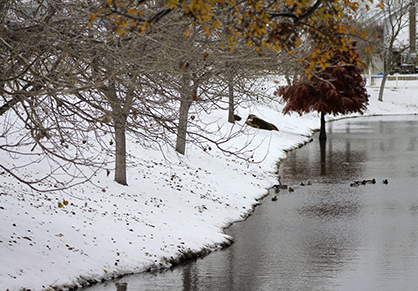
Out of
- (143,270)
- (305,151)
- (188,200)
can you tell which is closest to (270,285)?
(143,270)

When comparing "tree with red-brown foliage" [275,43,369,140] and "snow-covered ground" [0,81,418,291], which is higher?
"tree with red-brown foliage" [275,43,369,140]

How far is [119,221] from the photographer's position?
1198 cm

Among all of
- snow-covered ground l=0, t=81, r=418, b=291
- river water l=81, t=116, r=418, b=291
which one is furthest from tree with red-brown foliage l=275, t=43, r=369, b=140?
snow-covered ground l=0, t=81, r=418, b=291

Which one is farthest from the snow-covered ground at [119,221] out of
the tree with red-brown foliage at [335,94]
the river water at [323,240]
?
the tree with red-brown foliage at [335,94]

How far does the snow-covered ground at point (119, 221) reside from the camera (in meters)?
9.27

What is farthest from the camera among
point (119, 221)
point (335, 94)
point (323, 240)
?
point (335, 94)

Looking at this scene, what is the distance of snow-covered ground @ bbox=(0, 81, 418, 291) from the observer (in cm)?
927

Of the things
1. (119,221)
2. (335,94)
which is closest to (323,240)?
(119,221)

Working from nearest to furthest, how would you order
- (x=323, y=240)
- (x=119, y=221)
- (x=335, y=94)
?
(x=119, y=221) < (x=323, y=240) < (x=335, y=94)

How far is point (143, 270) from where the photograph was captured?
10.3m

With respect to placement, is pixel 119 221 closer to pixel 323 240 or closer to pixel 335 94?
pixel 323 240

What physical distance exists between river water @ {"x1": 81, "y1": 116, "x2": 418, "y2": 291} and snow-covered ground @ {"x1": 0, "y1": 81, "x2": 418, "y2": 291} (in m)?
0.51

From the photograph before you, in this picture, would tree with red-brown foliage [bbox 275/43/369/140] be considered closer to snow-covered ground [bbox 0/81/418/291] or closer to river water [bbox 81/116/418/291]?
river water [bbox 81/116/418/291]

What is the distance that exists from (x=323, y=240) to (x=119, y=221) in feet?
14.5
